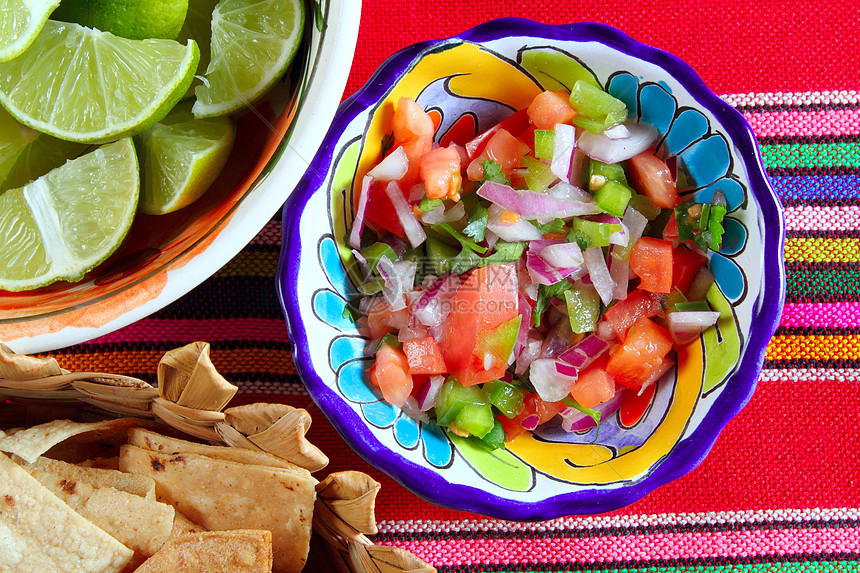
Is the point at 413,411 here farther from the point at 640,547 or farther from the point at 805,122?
the point at 805,122

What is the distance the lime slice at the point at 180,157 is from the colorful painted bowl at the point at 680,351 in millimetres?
138

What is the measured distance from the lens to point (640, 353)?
3.67 ft

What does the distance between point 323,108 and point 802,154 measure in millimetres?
1043

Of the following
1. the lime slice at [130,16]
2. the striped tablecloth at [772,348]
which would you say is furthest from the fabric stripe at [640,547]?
the lime slice at [130,16]

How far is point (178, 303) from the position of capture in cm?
132

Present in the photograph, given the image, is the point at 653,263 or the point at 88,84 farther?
the point at 653,263

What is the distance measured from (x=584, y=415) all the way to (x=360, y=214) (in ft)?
1.75

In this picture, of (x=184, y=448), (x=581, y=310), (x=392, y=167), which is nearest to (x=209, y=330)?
(x=184, y=448)

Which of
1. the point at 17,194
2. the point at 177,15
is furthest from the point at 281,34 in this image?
the point at 17,194

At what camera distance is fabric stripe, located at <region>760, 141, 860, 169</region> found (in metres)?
1.38

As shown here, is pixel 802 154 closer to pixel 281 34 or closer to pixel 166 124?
pixel 281 34

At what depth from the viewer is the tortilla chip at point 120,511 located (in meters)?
1.03

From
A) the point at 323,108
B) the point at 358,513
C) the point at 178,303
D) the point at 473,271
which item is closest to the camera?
the point at 323,108

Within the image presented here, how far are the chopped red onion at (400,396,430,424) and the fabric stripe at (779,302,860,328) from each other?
Answer: 79 cm
